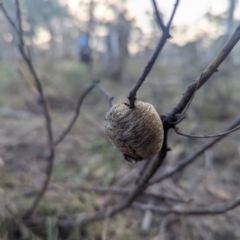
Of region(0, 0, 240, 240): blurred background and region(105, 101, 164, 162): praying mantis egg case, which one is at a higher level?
region(0, 0, 240, 240): blurred background

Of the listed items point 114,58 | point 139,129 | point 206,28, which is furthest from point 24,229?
point 114,58

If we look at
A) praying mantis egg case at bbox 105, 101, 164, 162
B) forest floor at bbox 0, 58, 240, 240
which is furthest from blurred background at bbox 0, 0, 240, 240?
praying mantis egg case at bbox 105, 101, 164, 162

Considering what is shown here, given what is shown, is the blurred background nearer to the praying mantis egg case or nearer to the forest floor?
the forest floor

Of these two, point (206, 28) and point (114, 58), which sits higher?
point (114, 58)

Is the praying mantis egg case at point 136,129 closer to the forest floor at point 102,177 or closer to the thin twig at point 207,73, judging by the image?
the thin twig at point 207,73

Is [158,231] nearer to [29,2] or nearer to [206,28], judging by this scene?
[206,28]

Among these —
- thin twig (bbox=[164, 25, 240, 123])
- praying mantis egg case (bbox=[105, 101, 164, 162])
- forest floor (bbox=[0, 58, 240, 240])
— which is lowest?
praying mantis egg case (bbox=[105, 101, 164, 162])

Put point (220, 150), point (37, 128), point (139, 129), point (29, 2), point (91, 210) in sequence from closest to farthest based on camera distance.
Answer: point (139, 129) < point (91, 210) < point (220, 150) < point (37, 128) < point (29, 2)

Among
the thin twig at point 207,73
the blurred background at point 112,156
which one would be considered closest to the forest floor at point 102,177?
the blurred background at point 112,156
